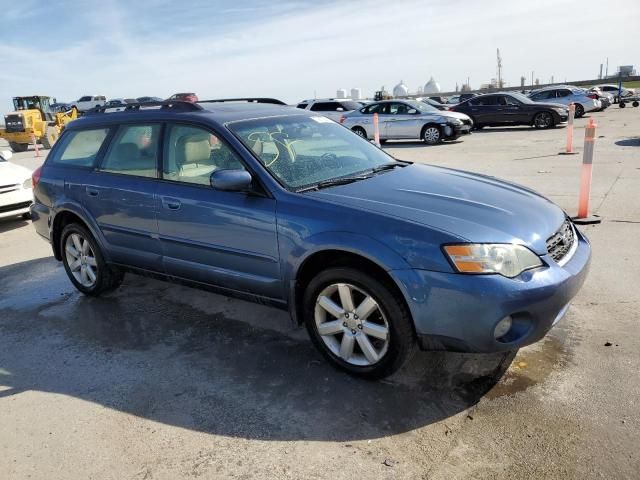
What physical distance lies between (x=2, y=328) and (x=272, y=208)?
9.09ft

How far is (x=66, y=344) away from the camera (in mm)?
4191

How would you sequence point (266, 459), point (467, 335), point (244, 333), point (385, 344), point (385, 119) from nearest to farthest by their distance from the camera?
point (266, 459) → point (467, 335) → point (385, 344) → point (244, 333) → point (385, 119)

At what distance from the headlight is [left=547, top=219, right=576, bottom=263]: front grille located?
0.35 m

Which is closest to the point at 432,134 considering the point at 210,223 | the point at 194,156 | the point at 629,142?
the point at 629,142

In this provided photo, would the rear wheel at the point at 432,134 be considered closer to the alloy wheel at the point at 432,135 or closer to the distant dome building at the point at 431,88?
the alloy wheel at the point at 432,135

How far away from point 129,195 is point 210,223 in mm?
982

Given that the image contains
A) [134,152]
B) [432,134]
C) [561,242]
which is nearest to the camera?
[561,242]

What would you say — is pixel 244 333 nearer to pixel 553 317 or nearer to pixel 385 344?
pixel 385 344

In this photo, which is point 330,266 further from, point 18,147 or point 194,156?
point 18,147

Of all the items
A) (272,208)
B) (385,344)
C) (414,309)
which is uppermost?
(272,208)

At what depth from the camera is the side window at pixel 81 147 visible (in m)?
4.90

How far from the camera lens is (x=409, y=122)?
1764cm

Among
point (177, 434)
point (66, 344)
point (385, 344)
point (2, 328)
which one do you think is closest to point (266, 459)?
point (177, 434)

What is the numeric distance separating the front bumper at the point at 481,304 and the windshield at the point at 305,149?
3.89 ft
